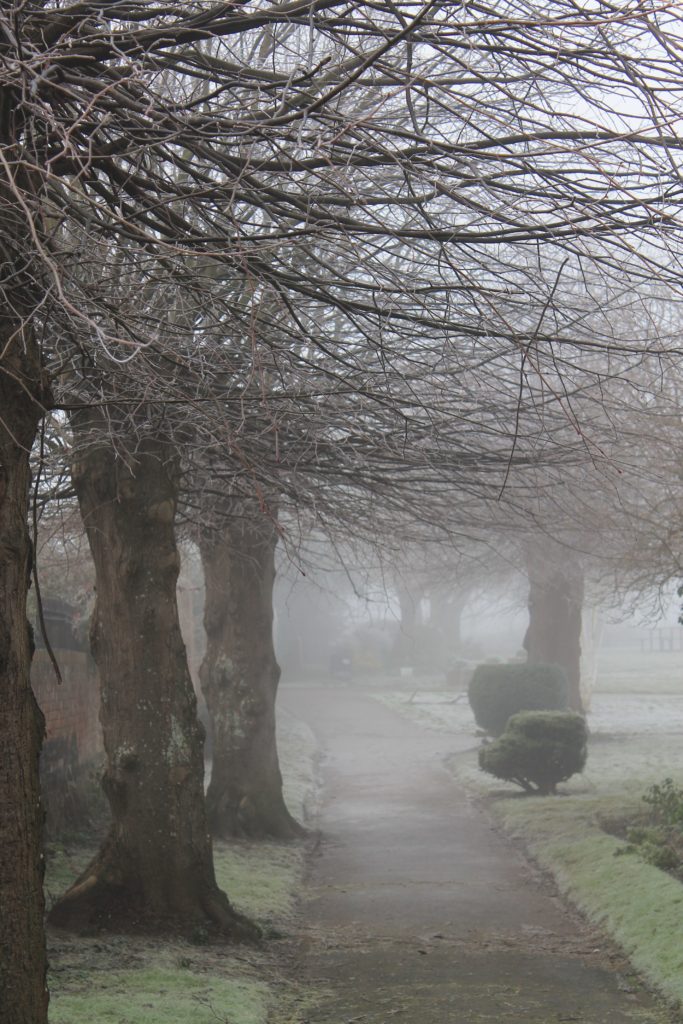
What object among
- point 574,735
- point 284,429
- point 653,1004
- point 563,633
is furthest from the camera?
point 563,633

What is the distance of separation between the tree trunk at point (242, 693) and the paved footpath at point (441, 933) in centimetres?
97

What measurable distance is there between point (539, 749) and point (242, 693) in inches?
195

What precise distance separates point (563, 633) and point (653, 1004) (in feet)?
74.0

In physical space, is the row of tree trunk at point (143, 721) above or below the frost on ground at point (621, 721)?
above

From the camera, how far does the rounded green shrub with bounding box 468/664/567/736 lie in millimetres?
26141

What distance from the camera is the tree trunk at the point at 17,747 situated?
4840 millimetres

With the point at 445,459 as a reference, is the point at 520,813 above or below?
below

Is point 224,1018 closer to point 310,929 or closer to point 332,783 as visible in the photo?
point 310,929

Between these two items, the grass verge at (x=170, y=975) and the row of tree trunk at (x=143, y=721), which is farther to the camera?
the row of tree trunk at (x=143, y=721)

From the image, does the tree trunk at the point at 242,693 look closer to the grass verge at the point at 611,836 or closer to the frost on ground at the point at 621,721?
the grass verge at the point at 611,836

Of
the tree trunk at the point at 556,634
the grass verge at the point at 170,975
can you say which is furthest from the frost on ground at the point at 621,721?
the grass verge at the point at 170,975

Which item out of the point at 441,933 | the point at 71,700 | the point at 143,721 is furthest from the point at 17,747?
the point at 71,700

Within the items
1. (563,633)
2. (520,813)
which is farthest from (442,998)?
(563,633)

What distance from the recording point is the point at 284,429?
27.7 feet
